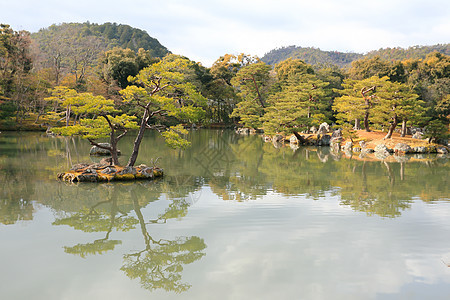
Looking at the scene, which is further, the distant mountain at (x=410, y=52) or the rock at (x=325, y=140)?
the distant mountain at (x=410, y=52)

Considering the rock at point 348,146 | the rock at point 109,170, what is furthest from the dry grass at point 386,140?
the rock at point 109,170

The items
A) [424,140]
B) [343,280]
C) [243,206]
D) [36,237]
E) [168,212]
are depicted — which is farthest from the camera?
[424,140]

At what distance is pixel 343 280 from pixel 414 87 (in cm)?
3634

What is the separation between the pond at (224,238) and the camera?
4.81m

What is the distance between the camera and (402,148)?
925 inches

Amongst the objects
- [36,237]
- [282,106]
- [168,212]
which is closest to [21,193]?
[36,237]

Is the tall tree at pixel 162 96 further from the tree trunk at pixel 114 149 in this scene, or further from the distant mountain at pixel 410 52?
the distant mountain at pixel 410 52

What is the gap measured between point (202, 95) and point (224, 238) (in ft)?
72.8

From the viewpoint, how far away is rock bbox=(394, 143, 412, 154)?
23438mm

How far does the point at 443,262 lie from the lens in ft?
18.6

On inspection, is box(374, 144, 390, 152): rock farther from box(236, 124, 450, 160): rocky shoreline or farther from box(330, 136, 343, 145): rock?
box(330, 136, 343, 145): rock

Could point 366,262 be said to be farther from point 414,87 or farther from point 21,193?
point 414,87

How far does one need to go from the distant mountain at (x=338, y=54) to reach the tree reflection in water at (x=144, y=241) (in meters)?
63.2

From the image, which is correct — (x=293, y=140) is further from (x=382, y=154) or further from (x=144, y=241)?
(x=144, y=241)
